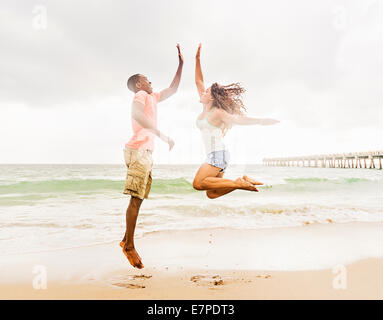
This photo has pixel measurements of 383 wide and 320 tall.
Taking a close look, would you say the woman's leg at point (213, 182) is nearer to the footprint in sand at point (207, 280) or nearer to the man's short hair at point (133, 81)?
the footprint in sand at point (207, 280)

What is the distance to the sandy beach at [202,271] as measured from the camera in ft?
9.91

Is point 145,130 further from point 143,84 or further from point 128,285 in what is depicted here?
point 128,285

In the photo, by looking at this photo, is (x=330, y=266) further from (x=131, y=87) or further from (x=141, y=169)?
(x=131, y=87)

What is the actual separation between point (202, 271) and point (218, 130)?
5.63 ft

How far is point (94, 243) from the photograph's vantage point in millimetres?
4977

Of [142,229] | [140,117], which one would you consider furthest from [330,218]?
[140,117]

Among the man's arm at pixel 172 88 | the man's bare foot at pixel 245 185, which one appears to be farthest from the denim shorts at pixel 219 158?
the man's arm at pixel 172 88

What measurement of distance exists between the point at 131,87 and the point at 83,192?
39.0 feet

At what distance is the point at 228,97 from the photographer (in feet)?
10.2

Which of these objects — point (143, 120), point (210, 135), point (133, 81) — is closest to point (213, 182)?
point (210, 135)

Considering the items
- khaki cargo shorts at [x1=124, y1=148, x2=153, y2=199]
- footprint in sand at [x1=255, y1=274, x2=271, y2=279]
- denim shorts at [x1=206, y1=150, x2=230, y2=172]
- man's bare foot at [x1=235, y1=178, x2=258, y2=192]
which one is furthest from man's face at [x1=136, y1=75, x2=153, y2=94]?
footprint in sand at [x1=255, y1=274, x2=271, y2=279]

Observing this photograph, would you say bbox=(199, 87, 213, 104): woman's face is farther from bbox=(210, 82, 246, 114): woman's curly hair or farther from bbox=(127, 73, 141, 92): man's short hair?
bbox=(127, 73, 141, 92): man's short hair

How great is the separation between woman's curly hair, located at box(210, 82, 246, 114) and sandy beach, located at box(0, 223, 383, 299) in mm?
1835

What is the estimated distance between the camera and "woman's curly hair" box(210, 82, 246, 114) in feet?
10.1
